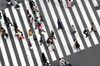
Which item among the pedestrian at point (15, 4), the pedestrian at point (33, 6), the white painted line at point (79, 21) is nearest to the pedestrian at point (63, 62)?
the white painted line at point (79, 21)

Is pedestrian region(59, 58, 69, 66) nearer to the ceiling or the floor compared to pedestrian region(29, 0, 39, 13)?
nearer to the floor

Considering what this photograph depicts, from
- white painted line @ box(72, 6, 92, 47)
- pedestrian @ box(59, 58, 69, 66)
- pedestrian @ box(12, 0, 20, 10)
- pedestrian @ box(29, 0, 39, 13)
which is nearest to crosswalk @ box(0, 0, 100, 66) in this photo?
white painted line @ box(72, 6, 92, 47)

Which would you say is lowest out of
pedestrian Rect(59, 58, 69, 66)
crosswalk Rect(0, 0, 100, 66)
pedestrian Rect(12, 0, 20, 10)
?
pedestrian Rect(59, 58, 69, 66)

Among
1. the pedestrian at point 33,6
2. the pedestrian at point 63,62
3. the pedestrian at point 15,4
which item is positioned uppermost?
the pedestrian at point 15,4

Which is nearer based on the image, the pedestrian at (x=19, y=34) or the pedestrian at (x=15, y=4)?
the pedestrian at (x=19, y=34)

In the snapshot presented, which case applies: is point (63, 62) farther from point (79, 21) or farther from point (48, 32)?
point (79, 21)

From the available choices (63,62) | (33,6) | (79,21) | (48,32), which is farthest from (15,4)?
(63,62)

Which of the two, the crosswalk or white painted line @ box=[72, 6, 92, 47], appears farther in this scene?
white painted line @ box=[72, 6, 92, 47]

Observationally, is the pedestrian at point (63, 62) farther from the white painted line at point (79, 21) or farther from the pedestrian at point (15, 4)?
the pedestrian at point (15, 4)

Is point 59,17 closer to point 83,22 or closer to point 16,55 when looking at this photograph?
point 83,22

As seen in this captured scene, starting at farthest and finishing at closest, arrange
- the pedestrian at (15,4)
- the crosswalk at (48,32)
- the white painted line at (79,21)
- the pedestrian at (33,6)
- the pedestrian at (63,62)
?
the pedestrian at (15,4) → the pedestrian at (33,6) → the white painted line at (79,21) → the crosswalk at (48,32) → the pedestrian at (63,62)

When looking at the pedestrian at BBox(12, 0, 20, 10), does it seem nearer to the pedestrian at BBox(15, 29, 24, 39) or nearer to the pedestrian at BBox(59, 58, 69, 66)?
the pedestrian at BBox(15, 29, 24, 39)
